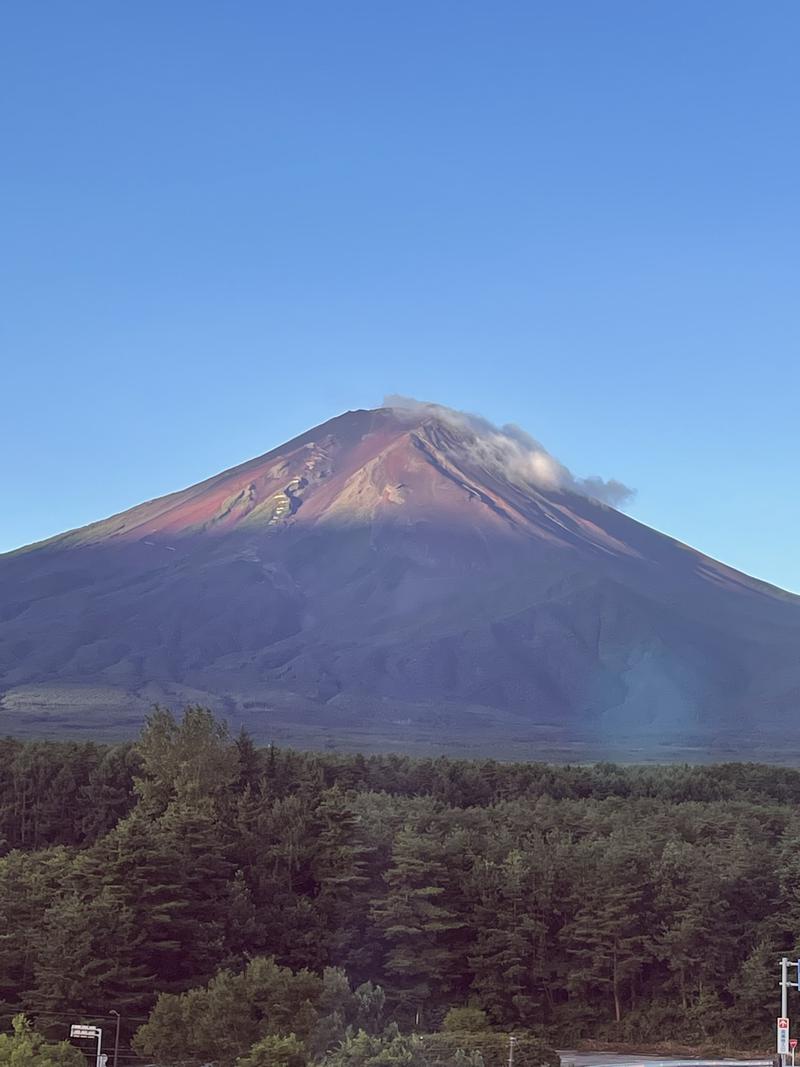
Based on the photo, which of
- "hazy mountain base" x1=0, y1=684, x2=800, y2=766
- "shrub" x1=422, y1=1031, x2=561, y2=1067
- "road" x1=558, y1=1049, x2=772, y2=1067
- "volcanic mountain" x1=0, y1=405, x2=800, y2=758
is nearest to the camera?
"shrub" x1=422, y1=1031, x2=561, y2=1067

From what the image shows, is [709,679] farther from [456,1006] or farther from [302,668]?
[456,1006]

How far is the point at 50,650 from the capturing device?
6816 inches

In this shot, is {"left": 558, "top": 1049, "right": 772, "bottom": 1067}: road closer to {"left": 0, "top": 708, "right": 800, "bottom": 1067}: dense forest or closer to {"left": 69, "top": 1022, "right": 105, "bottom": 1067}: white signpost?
{"left": 0, "top": 708, "right": 800, "bottom": 1067}: dense forest

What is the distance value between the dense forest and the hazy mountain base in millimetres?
70580

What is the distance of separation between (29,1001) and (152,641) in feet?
450

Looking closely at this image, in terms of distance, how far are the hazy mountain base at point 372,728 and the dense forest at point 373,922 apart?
232 feet

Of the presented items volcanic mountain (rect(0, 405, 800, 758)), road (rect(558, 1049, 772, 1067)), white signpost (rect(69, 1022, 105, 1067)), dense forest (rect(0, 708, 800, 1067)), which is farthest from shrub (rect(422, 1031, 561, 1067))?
volcanic mountain (rect(0, 405, 800, 758))

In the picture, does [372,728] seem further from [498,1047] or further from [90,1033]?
[90,1033]

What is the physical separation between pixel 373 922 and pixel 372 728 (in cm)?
9860

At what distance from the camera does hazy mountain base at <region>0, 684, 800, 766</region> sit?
129750 millimetres

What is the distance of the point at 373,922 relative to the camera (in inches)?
1850

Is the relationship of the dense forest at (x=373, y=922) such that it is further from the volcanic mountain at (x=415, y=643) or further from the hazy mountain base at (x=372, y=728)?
the volcanic mountain at (x=415, y=643)

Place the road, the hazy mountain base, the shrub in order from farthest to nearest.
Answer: the hazy mountain base
the road
the shrub

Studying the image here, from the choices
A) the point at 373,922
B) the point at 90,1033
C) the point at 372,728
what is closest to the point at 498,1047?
the point at 373,922
